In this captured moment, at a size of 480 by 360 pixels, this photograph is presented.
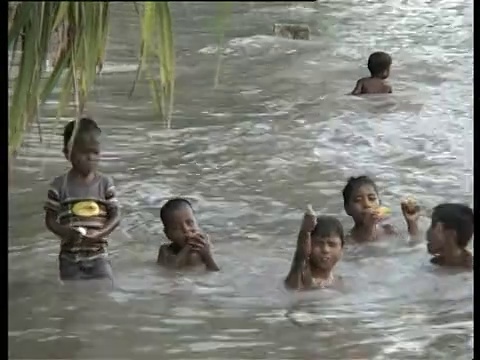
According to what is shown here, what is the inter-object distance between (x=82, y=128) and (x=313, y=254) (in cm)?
38

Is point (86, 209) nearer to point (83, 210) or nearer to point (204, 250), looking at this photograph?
point (83, 210)

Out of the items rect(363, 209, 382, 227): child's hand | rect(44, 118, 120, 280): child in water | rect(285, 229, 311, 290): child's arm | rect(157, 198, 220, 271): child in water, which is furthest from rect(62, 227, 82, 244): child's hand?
rect(363, 209, 382, 227): child's hand

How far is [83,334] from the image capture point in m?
1.00

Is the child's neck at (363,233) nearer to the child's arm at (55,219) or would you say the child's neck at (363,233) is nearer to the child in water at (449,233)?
the child in water at (449,233)

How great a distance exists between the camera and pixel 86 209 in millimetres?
1009

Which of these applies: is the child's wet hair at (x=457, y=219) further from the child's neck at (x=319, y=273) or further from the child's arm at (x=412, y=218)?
the child's neck at (x=319, y=273)

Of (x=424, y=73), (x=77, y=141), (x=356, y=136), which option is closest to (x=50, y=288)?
(x=77, y=141)

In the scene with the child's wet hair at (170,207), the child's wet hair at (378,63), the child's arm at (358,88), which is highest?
the child's wet hair at (378,63)

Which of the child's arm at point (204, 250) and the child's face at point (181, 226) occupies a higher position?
the child's face at point (181, 226)

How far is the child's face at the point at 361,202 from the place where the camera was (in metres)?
1.04

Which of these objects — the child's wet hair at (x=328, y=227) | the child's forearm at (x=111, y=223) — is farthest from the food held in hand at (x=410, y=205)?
the child's forearm at (x=111, y=223)

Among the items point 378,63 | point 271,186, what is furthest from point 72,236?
point 378,63

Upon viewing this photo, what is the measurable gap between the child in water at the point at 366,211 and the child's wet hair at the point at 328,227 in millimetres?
19

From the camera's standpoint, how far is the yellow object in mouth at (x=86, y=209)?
101 cm
